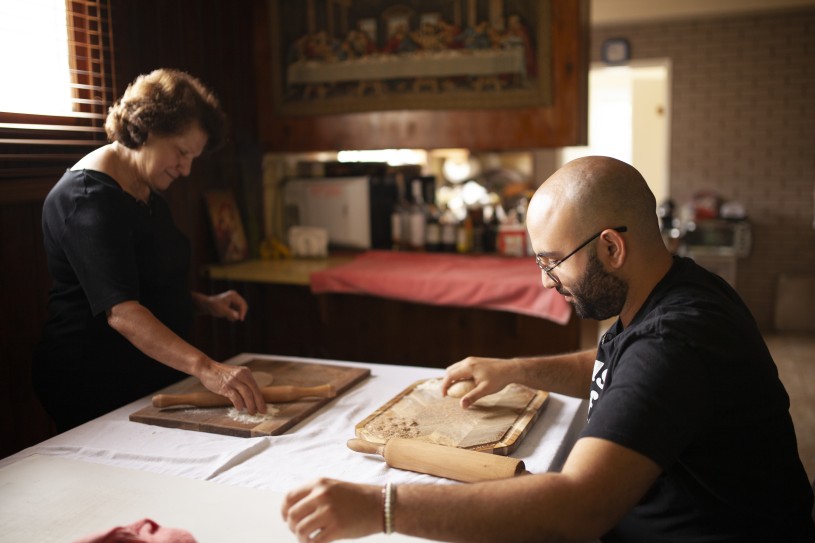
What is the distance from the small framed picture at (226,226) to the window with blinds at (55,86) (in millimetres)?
769

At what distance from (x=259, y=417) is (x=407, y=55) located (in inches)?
84.4

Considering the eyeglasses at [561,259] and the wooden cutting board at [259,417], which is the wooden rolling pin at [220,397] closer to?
the wooden cutting board at [259,417]

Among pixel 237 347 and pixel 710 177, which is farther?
pixel 710 177

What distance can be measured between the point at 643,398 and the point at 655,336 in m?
0.12

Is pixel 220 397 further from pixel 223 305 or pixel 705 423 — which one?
pixel 705 423

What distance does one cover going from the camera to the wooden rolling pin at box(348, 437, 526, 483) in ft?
3.87

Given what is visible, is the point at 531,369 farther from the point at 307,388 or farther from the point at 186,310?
the point at 186,310

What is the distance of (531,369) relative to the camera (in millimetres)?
1552

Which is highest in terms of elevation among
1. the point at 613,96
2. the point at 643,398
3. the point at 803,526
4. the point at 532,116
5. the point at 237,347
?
the point at 613,96

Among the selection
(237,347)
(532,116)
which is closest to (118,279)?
(237,347)

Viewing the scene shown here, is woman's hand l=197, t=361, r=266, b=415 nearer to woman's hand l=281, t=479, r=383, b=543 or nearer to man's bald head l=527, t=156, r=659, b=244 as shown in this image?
woman's hand l=281, t=479, r=383, b=543

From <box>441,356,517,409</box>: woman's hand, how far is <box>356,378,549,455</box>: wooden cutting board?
0.04 m

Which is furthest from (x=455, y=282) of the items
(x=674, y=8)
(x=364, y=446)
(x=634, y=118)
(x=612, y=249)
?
(x=634, y=118)

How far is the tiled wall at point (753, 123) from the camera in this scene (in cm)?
570
